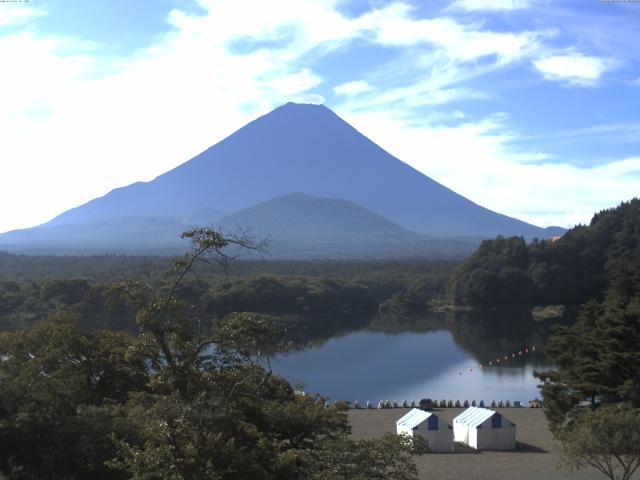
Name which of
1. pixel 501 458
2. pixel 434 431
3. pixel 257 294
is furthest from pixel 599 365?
pixel 257 294

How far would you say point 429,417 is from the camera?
14797 millimetres

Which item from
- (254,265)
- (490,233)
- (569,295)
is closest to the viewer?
(569,295)

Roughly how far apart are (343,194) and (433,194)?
22106 millimetres

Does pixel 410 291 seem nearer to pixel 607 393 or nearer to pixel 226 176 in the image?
pixel 607 393

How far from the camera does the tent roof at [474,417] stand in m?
15.1

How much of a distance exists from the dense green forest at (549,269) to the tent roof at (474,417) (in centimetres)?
3258

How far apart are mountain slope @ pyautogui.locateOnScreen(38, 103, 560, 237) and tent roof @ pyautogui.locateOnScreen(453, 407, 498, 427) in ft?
512

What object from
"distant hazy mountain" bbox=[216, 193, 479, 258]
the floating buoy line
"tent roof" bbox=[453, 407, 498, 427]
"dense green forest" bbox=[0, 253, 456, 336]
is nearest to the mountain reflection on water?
the floating buoy line

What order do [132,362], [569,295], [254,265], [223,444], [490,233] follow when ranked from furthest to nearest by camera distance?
[490,233], [254,265], [569,295], [132,362], [223,444]

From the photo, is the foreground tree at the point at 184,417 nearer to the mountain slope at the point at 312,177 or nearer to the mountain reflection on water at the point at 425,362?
the mountain reflection on water at the point at 425,362

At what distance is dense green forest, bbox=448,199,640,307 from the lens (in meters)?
47.8

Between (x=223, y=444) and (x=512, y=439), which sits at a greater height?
(x=223, y=444)

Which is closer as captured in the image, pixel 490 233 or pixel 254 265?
pixel 254 265

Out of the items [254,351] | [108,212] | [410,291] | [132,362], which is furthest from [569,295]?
[108,212]
